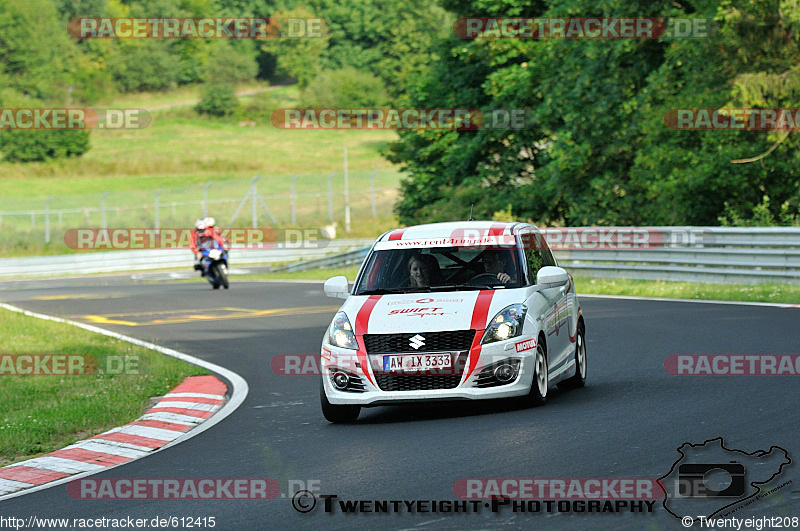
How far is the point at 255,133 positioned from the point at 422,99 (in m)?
81.3

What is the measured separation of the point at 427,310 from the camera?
980 centimetres

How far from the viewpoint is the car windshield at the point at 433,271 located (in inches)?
417

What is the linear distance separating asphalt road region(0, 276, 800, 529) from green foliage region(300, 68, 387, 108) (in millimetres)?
114833

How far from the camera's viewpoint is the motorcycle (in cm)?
2966

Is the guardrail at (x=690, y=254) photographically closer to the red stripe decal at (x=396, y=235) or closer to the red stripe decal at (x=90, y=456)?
the red stripe decal at (x=396, y=235)

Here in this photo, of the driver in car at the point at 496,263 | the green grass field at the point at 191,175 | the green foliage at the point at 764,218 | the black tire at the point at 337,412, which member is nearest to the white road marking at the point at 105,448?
the black tire at the point at 337,412

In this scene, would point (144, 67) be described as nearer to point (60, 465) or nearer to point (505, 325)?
point (505, 325)

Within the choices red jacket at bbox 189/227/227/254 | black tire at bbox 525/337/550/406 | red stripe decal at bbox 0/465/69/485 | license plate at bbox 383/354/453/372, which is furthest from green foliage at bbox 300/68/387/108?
red stripe decal at bbox 0/465/69/485

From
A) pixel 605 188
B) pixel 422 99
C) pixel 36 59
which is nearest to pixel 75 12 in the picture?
pixel 36 59

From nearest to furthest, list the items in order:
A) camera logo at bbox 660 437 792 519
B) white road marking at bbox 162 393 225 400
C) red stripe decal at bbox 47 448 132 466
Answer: camera logo at bbox 660 437 792 519 < red stripe decal at bbox 47 448 132 466 < white road marking at bbox 162 393 225 400

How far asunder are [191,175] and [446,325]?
92550 millimetres

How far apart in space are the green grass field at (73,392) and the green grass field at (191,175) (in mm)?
44015

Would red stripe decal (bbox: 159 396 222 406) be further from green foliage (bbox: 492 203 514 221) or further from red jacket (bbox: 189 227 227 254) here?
green foliage (bbox: 492 203 514 221)

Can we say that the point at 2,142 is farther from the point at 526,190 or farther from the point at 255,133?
the point at 526,190
